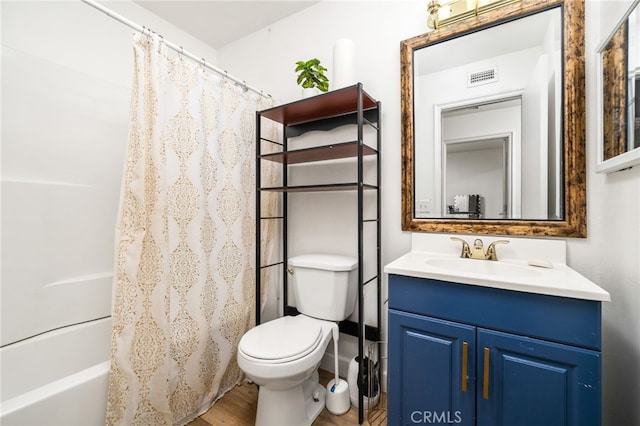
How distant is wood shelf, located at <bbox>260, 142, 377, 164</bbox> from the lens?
144cm

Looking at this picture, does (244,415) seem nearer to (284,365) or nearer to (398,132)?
(284,365)

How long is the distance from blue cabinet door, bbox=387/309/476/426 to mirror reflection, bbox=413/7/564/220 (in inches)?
25.8

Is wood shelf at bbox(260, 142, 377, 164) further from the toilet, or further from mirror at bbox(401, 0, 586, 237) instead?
the toilet

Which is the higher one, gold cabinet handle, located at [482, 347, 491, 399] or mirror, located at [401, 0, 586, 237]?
mirror, located at [401, 0, 586, 237]

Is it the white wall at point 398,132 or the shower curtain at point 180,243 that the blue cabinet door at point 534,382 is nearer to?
the white wall at point 398,132

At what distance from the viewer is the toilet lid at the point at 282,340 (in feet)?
3.91

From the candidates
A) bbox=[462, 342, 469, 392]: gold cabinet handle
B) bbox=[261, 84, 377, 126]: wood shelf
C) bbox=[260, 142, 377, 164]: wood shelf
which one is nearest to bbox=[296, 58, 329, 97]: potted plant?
bbox=[261, 84, 377, 126]: wood shelf

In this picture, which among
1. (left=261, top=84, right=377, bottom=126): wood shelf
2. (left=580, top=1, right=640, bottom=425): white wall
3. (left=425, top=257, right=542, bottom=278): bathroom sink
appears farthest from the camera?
(left=261, top=84, right=377, bottom=126): wood shelf

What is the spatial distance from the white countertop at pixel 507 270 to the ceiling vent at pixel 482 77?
82 centimetres

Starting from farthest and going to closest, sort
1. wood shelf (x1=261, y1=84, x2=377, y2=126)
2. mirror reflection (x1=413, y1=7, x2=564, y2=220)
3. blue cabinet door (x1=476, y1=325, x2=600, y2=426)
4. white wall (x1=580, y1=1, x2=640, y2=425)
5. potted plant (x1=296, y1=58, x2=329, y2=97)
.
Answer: potted plant (x1=296, y1=58, x2=329, y2=97)
wood shelf (x1=261, y1=84, x2=377, y2=126)
mirror reflection (x1=413, y1=7, x2=564, y2=220)
white wall (x1=580, y1=1, x2=640, y2=425)
blue cabinet door (x1=476, y1=325, x2=600, y2=426)

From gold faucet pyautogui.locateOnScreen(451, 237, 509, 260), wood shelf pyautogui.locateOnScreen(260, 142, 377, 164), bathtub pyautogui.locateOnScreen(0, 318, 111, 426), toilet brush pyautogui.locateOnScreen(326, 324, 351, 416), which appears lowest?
toilet brush pyautogui.locateOnScreen(326, 324, 351, 416)

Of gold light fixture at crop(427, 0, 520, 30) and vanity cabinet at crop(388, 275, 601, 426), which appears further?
gold light fixture at crop(427, 0, 520, 30)

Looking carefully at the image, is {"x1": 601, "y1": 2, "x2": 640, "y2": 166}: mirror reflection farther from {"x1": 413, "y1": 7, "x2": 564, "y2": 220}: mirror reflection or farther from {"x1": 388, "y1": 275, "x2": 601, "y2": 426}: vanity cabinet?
{"x1": 388, "y1": 275, "x2": 601, "y2": 426}: vanity cabinet

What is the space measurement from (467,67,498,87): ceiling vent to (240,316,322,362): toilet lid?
1.56m
